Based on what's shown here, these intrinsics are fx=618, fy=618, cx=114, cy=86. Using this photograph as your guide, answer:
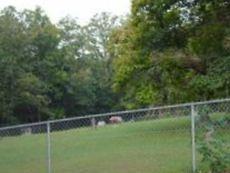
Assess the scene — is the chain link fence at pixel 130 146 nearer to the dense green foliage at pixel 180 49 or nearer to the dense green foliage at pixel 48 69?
the dense green foliage at pixel 180 49

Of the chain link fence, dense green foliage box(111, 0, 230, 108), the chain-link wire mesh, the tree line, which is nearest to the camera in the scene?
the chain-link wire mesh

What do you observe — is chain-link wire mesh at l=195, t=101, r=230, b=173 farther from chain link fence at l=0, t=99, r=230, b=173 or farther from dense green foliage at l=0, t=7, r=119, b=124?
dense green foliage at l=0, t=7, r=119, b=124

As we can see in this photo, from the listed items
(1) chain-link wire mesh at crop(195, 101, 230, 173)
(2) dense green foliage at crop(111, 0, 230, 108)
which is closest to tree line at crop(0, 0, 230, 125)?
(2) dense green foliage at crop(111, 0, 230, 108)

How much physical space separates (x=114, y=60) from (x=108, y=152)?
29.1 metres

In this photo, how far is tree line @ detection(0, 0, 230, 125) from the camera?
24344mm

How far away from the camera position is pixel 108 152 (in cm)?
1628

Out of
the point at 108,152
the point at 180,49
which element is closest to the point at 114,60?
the point at 180,49

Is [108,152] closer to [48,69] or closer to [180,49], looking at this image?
[180,49]

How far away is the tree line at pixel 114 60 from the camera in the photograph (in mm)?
24344

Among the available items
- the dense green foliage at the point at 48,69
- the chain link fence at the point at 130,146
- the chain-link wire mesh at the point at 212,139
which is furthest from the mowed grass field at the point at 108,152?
the dense green foliage at the point at 48,69

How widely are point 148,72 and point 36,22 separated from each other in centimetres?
4696

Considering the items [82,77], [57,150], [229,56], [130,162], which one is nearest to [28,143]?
[57,150]

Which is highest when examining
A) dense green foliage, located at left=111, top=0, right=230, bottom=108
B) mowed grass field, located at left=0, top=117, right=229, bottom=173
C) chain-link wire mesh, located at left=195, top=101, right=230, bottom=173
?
dense green foliage, located at left=111, top=0, right=230, bottom=108

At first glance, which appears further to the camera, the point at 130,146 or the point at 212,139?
the point at 130,146
